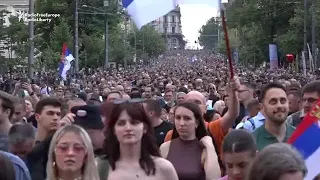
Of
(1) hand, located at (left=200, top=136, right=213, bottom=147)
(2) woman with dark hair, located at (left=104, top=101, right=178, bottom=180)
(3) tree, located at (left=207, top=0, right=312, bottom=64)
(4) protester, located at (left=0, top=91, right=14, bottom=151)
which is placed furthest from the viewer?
(3) tree, located at (left=207, top=0, right=312, bottom=64)

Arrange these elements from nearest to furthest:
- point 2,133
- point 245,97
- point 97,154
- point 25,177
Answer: point 25,177 → point 97,154 → point 2,133 → point 245,97

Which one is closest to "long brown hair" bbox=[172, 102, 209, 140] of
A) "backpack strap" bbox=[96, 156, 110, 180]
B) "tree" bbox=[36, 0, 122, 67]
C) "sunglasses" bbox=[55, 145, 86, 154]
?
"backpack strap" bbox=[96, 156, 110, 180]

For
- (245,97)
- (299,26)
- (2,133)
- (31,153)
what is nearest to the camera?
(31,153)

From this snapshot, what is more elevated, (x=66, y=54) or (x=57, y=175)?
(x=66, y=54)

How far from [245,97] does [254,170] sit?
7.60 meters

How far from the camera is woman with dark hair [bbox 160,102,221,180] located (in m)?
6.21

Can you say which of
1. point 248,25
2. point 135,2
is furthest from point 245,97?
point 248,25

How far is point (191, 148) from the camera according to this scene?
6.48 m

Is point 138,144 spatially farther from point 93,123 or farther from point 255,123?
point 255,123

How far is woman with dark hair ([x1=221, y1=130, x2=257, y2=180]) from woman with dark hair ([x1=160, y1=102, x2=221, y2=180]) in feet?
4.20

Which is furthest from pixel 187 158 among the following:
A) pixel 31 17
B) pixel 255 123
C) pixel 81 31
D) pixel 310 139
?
pixel 81 31

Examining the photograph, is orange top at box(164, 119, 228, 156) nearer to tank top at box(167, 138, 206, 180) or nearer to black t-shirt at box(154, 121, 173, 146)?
tank top at box(167, 138, 206, 180)

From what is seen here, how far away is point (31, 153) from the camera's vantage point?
612cm

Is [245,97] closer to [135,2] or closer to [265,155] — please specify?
[135,2]
